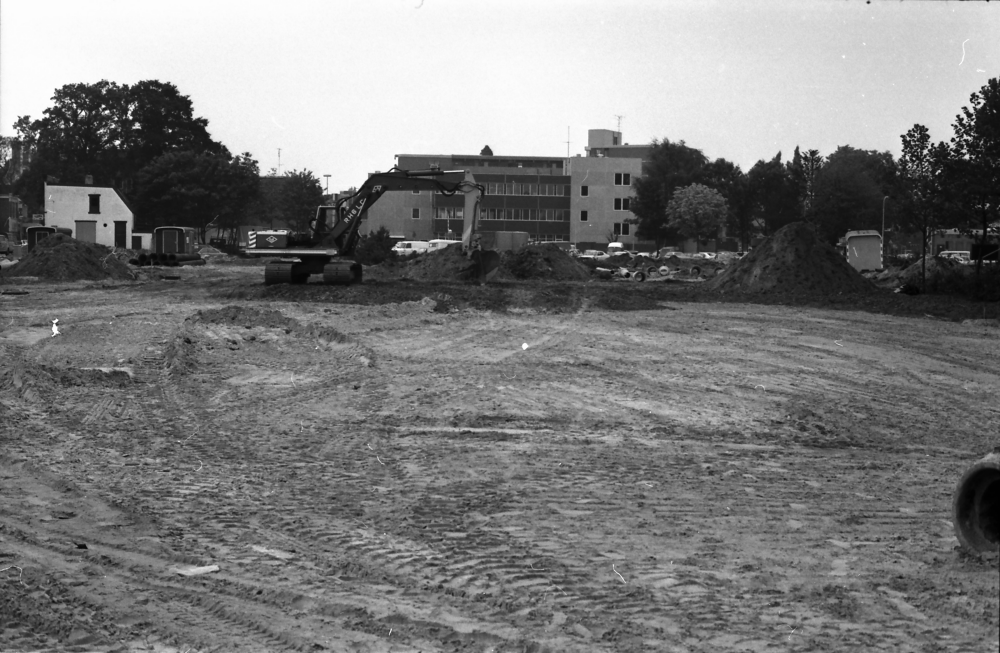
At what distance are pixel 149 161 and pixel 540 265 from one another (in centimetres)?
6448

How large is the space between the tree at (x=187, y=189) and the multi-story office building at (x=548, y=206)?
58.0ft

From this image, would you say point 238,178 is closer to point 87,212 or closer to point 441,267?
point 87,212

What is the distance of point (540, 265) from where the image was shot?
4009 cm

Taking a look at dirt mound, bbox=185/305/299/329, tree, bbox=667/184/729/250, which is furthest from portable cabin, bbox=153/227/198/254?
dirt mound, bbox=185/305/299/329

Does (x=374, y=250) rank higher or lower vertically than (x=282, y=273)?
higher

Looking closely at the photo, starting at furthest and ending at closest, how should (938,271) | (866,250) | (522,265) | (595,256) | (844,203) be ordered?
(844,203) < (595,256) < (866,250) < (522,265) < (938,271)

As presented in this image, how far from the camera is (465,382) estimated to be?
13523 mm

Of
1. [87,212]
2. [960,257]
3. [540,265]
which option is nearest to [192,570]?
[540,265]

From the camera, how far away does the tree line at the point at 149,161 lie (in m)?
85.3

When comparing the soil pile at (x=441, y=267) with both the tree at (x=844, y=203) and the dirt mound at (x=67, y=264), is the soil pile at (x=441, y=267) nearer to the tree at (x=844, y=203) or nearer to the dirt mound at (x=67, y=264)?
the dirt mound at (x=67, y=264)

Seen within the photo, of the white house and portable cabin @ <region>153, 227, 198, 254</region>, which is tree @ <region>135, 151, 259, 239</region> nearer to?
the white house

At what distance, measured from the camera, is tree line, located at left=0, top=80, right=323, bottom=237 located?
85.3m

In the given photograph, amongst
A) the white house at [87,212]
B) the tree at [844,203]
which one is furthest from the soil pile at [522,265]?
the white house at [87,212]

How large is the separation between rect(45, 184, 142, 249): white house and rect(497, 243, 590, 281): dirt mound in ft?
135
